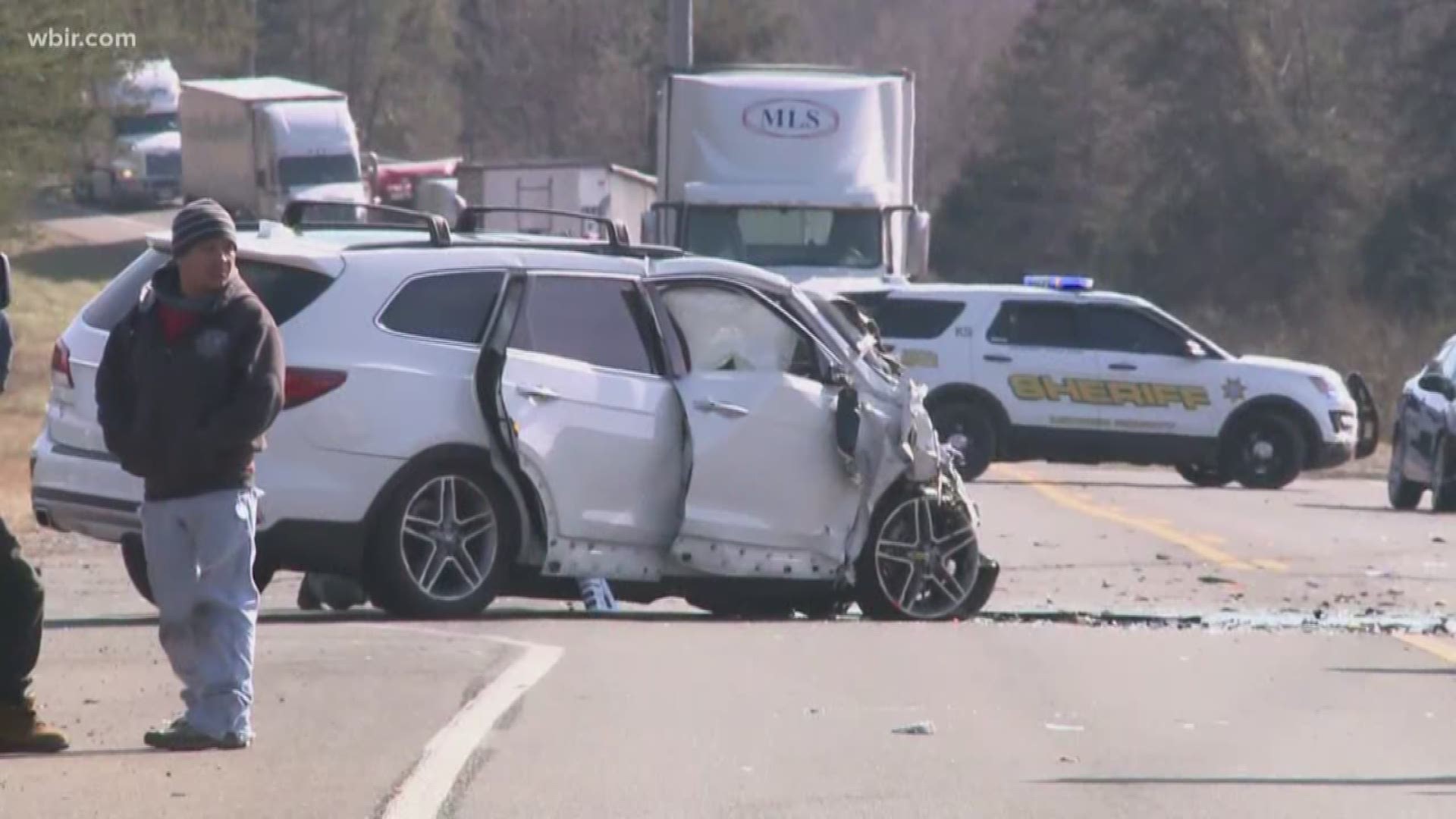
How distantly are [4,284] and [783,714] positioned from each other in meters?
3.08

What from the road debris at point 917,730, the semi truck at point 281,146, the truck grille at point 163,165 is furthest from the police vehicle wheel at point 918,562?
the truck grille at point 163,165

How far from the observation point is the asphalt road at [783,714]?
7.54 meters

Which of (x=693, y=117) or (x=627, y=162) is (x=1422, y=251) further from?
(x=693, y=117)

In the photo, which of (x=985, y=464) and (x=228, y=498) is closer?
(x=228, y=498)

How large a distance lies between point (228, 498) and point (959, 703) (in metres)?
3.00

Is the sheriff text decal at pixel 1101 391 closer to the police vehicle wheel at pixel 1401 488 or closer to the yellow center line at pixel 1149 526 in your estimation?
the yellow center line at pixel 1149 526

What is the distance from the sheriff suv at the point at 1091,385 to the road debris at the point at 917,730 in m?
16.5

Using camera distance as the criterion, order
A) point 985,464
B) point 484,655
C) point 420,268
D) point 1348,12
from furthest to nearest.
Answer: point 1348,12, point 985,464, point 420,268, point 484,655

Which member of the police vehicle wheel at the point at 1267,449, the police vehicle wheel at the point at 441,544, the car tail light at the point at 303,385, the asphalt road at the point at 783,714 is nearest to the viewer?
the asphalt road at the point at 783,714

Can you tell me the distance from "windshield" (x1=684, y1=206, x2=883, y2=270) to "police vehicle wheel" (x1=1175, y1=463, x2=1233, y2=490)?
384 centimetres

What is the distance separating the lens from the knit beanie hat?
25.8 feet

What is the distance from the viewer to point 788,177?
27250 millimetres

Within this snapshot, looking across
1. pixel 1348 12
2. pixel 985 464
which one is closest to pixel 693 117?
pixel 985 464

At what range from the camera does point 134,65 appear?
4453 cm
